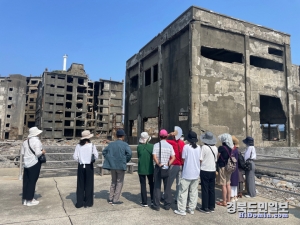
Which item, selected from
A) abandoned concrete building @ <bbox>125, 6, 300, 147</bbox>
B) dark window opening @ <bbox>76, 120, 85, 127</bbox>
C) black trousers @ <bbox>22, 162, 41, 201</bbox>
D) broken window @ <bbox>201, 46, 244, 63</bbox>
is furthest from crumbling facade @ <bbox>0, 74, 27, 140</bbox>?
black trousers @ <bbox>22, 162, 41, 201</bbox>

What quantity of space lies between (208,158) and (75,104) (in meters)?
44.6

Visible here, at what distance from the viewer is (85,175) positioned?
466 cm

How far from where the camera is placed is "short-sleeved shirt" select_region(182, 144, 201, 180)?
4.39 meters

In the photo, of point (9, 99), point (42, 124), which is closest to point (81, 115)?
→ point (42, 124)

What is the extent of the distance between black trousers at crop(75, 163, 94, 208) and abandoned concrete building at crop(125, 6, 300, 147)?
8035 millimetres

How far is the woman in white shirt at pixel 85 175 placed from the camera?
4.53m

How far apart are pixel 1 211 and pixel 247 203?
500cm

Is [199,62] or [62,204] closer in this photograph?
[62,204]

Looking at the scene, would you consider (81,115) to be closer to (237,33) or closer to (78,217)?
(237,33)

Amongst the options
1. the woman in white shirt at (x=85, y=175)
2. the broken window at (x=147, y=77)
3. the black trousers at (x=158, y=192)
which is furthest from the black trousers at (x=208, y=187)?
the broken window at (x=147, y=77)

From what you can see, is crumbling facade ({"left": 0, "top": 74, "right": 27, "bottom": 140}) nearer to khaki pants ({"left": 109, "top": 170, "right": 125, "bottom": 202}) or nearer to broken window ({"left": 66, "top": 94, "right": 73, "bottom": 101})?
broken window ({"left": 66, "top": 94, "right": 73, "bottom": 101})

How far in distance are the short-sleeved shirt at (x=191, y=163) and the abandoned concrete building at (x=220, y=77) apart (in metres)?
7.46

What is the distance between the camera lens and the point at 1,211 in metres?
4.24

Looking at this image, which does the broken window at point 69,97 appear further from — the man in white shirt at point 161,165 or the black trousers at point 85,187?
the man in white shirt at point 161,165
